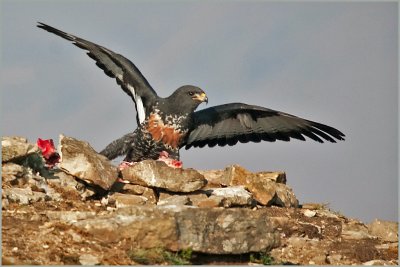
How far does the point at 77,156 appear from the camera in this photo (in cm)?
1032

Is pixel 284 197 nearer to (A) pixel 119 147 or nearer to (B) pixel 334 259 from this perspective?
(B) pixel 334 259

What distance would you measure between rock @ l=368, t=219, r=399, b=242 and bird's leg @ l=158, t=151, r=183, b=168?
360 centimetres

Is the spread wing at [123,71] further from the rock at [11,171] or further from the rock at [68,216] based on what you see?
the rock at [68,216]

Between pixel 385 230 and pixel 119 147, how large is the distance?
209 inches

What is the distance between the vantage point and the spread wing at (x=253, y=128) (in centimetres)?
1432

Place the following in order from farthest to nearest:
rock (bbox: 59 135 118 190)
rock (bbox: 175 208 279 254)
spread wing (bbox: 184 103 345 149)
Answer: spread wing (bbox: 184 103 345 149) < rock (bbox: 59 135 118 190) < rock (bbox: 175 208 279 254)

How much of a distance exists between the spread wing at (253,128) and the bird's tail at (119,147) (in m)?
1.56

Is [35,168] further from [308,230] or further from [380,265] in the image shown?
[380,265]

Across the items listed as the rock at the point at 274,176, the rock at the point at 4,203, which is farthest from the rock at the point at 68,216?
the rock at the point at 274,176

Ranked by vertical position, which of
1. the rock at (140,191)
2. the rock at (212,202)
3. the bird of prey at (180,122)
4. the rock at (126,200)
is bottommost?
the rock at (126,200)

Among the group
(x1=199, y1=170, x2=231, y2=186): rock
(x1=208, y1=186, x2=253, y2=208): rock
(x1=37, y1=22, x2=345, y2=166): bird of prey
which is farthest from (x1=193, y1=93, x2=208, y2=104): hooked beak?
(x1=208, y1=186, x2=253, y2=208): rock

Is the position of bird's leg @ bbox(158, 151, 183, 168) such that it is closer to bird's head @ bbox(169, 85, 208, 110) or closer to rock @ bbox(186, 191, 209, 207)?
bird's head @ bbox(169, 85, 208, 110)

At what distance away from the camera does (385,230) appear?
38.4 feet

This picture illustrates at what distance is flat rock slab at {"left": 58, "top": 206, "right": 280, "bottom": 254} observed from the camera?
26.2ft
